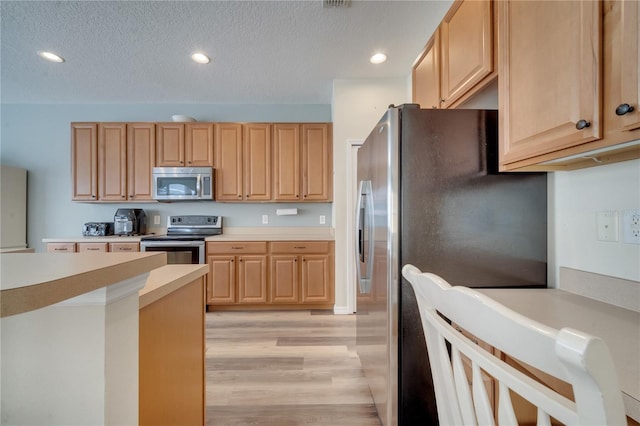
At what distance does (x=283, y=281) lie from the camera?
2.99m

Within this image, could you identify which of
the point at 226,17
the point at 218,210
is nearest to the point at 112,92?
the point at 218,210

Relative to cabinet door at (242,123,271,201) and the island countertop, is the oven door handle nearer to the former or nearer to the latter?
cabinet door at (242,123,271,201)

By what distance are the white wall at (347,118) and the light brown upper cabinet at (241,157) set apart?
91cm

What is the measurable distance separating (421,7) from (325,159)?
171cm

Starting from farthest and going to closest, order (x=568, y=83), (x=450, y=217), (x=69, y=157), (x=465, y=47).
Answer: (x=69, y=157) → (x=465, y=47) → (x=450, y=217) → (x=568, y=83)

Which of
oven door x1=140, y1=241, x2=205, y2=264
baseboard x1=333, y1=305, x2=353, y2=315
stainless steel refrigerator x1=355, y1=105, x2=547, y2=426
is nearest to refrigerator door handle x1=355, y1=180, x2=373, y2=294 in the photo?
stainless steel refrigerator x1=355, y1=105, x2=547, y2=426

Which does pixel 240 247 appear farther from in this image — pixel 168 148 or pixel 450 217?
pixel 450 217

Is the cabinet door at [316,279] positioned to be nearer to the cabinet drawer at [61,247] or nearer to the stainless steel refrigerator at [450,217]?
the stainless steel refrigerator at [450,217]

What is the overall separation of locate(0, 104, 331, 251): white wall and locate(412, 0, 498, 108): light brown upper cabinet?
2.10 meters

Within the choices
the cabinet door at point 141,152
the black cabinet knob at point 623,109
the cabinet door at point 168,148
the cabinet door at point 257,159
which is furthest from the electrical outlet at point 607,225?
the cabinet door at point 141,152

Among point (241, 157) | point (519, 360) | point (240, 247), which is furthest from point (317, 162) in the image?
point (519, 360)

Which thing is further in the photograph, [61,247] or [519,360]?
[61,247]

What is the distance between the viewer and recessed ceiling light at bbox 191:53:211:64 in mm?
2422

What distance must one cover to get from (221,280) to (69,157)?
2769 mm
